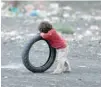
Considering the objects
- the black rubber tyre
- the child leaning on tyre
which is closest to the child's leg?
the child leaning on tyre

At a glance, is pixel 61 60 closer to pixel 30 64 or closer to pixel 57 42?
pixel 57 42

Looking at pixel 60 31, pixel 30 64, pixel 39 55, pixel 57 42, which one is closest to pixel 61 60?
pixel 57 42

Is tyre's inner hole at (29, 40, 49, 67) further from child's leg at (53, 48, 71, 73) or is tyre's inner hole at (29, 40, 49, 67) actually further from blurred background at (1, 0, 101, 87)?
child's leg at (53, 48, 71, 73)

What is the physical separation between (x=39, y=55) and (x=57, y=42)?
9.74 ft

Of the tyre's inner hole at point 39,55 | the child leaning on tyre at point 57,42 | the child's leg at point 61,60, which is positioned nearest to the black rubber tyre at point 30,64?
the child leaning on tyre at point 57,42

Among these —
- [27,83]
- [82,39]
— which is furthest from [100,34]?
[27,83]

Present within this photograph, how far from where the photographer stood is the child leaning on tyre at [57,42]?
1266 centimetres

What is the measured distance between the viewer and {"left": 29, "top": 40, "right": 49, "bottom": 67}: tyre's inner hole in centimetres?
1437

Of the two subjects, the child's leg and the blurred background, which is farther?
the child's leg

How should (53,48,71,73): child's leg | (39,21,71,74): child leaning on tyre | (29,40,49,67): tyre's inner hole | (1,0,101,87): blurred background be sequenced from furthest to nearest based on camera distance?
(29,40,49,67): tyre's inner hole < (53,48,71,73): child's leg < (39,21,71,74): child leaning on tyre < (1,0,101,87): blurred background

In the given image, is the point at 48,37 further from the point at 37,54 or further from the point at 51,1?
the point at 51,1

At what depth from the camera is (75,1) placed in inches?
1384

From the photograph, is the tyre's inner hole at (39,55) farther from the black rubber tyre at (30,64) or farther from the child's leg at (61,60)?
the child's leg at (61,60)

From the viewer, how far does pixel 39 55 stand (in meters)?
15.8
